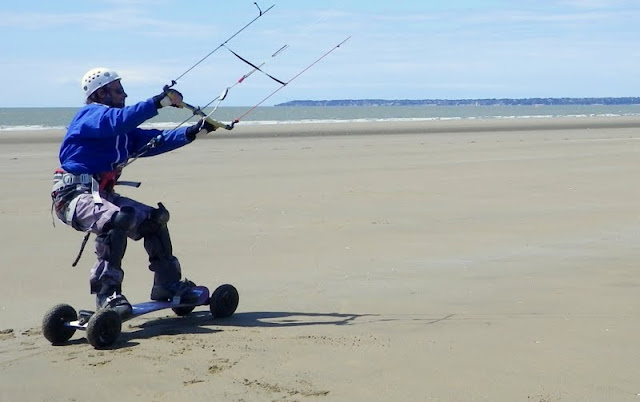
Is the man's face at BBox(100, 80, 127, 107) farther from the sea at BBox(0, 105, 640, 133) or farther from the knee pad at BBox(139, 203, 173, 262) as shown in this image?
the sea at BBox(0, 105, 640, 133)

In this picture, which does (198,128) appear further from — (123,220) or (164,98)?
(123,220)

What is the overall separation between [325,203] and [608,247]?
5.28 m

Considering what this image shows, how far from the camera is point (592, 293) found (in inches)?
305

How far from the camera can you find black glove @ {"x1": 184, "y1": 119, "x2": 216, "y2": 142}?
7.16m

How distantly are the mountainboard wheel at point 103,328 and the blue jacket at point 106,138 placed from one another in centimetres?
107

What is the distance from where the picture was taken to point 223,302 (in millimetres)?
7348

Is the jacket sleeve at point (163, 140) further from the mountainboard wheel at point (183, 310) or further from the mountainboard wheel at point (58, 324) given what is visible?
the mountainboard wheel at point (58, 324)

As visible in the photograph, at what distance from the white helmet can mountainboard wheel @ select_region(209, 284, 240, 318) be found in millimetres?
1679

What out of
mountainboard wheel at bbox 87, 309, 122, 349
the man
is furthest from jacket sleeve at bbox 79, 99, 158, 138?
mountainboard wheel at bbox 87, 309, 122, 349

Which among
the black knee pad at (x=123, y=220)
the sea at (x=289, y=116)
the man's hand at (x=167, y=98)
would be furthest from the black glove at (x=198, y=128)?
the sea at (x=289, y=116)

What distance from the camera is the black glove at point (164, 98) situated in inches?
257

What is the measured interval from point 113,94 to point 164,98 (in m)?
0.66

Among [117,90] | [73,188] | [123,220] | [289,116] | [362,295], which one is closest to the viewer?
[123,220]

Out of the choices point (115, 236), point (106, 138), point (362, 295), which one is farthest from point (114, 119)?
point (362, 295)
